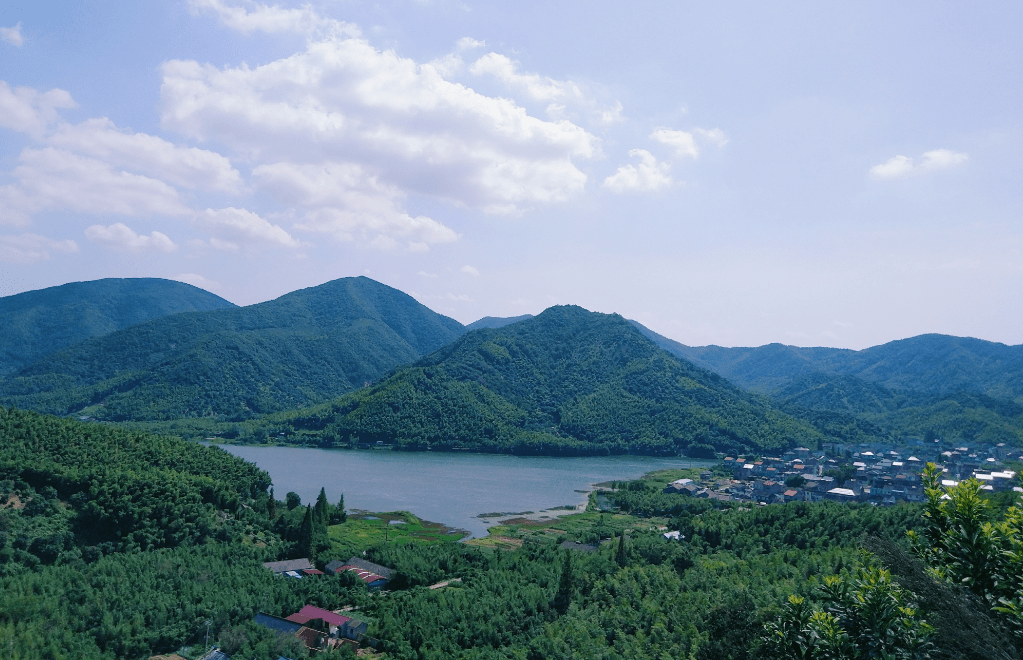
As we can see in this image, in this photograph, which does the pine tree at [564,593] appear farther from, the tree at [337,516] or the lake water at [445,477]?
the tree at [337,516]

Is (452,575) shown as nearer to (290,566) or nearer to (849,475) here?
(290,566)

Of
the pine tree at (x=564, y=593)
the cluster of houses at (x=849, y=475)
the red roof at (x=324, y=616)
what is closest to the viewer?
the red roof at (x=324, y=616)

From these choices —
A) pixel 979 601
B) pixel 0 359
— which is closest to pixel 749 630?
pixel 979 601

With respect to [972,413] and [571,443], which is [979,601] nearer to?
[571,443]

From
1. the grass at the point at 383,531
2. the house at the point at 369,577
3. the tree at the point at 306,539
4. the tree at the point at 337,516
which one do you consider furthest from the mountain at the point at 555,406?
the house at the point at 369,577

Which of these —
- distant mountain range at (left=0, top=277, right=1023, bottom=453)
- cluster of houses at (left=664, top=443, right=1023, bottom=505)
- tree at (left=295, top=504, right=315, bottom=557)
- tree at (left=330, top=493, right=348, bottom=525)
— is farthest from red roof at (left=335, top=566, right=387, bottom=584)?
distant mountain range at (left=0, top=277, right=1023, bottom=453)

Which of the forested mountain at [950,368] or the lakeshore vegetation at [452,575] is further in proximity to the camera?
the forested mountain at [950,368]
